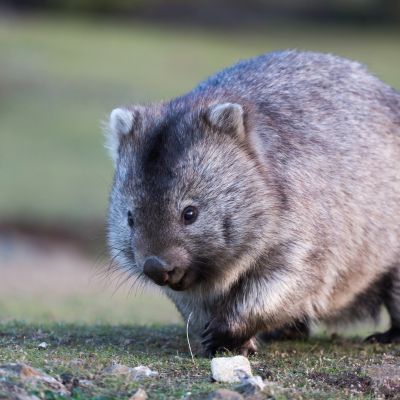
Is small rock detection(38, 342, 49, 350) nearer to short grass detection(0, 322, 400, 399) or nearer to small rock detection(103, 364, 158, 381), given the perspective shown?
short grass detection(0, 322, 400, 399)

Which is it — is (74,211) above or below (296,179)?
below

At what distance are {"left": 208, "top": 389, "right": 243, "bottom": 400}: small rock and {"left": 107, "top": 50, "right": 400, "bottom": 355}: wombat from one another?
998 millimetres

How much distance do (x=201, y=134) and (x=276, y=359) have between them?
1.41 meters

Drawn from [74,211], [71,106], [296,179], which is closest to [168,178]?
[296,179]

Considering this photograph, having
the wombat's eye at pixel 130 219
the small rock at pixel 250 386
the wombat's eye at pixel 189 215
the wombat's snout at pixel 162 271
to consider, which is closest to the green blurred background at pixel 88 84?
the wombat's eye at pixel 130 219

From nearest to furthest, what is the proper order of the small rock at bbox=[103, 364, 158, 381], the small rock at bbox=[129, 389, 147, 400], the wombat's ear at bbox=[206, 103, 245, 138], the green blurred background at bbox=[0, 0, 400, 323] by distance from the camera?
1. the small rock at bbox=[129, 389, 147, 400]
2. the small rock at bbox=[103, 364, 158, 381]
3. the wombat's ear at bbox=[206, 103, 245, 138]
4. the green blurred background at bbox=[0, 0, 400, 323]

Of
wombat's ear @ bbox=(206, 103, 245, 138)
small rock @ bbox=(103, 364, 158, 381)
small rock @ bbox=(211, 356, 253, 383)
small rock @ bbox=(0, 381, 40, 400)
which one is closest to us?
small rock @ bbox=(0, 381, 40, 400)

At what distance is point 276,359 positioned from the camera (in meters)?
5.97

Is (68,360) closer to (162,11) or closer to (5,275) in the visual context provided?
(5,275)

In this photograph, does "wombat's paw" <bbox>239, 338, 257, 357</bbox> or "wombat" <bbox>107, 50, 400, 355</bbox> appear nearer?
"wombat" <bbox>107, 50, 400, 355</bbox>

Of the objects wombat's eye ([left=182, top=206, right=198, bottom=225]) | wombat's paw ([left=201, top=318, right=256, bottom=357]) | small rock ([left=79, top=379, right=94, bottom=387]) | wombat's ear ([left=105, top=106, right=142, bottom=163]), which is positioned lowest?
wombat's paw ([left=201, top=318, right=256, bottom=357])

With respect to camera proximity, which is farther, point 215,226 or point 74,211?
point 74,211

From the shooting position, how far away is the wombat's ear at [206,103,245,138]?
5.88 meters

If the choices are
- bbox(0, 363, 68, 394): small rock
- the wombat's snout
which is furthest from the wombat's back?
bbox(0, 363, 68, 394): small rock
